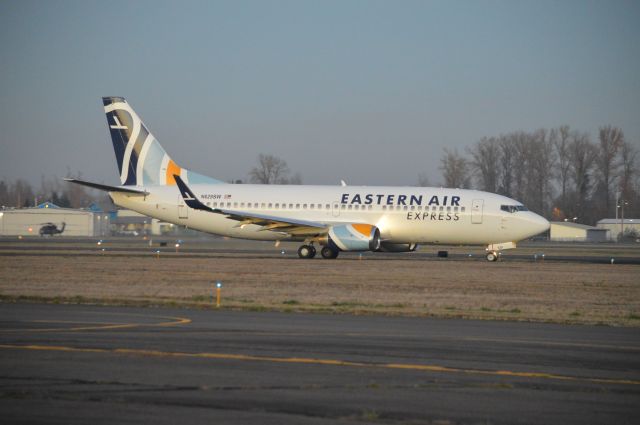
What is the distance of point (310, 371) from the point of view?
1349 cm

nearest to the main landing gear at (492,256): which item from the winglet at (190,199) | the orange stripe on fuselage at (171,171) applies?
the winglet at (190,199)

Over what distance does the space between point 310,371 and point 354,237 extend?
104 ft

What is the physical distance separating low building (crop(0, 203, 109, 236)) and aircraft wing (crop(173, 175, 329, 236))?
193ft

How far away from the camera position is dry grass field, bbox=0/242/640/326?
24.0 metres

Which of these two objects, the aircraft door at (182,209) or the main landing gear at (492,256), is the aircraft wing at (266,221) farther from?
the main landing gear at (492,256)

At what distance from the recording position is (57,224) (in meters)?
103

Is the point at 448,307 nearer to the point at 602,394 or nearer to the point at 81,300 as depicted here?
the point at 81,300

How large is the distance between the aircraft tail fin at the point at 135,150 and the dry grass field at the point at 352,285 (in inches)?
296

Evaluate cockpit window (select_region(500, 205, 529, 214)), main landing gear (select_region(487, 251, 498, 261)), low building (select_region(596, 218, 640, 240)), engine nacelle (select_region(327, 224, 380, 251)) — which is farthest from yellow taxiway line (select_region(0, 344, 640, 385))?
low building (select_region(596, 218, 640, 240))

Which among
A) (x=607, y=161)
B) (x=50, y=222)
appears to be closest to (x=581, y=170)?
(x=607, y=161)

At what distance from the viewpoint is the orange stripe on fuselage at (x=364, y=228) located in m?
45.1

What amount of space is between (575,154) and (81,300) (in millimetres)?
105781

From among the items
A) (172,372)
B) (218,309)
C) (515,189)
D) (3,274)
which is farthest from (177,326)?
(515,189)

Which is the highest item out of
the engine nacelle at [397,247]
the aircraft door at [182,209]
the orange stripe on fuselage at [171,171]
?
the orange stripe on fuselage at [171,171]
